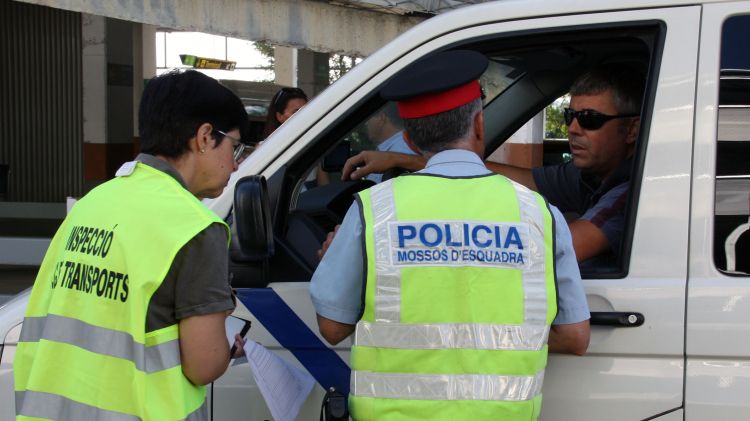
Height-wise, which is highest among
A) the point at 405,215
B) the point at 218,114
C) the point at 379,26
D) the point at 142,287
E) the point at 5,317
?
the point at 379,26

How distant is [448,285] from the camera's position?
1.91 meters

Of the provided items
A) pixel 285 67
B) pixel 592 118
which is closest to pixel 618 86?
pixel 592 118

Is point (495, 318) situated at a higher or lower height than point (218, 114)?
lower

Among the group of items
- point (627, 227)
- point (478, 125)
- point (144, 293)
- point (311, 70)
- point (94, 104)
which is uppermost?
point (311, 70)

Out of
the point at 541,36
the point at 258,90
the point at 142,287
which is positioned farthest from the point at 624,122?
the point at 258,90

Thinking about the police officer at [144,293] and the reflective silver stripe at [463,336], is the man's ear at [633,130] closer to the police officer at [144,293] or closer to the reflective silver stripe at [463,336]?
the reflective silver stripe at [463,336]

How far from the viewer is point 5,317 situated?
2516 mm

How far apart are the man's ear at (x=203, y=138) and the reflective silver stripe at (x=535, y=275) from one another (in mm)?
692

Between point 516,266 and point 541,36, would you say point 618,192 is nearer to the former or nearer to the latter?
point 541,36

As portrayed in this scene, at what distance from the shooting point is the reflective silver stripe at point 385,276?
1.92 metres

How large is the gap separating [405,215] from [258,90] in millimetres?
13434

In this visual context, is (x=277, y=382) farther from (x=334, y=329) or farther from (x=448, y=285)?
(x=448, y=285)

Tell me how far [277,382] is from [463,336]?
533mm

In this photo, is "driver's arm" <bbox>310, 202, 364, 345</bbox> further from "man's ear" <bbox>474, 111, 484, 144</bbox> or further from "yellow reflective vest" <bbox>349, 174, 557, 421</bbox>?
"man's ear" <bbox>474, 111, 484, 144</bbox>
